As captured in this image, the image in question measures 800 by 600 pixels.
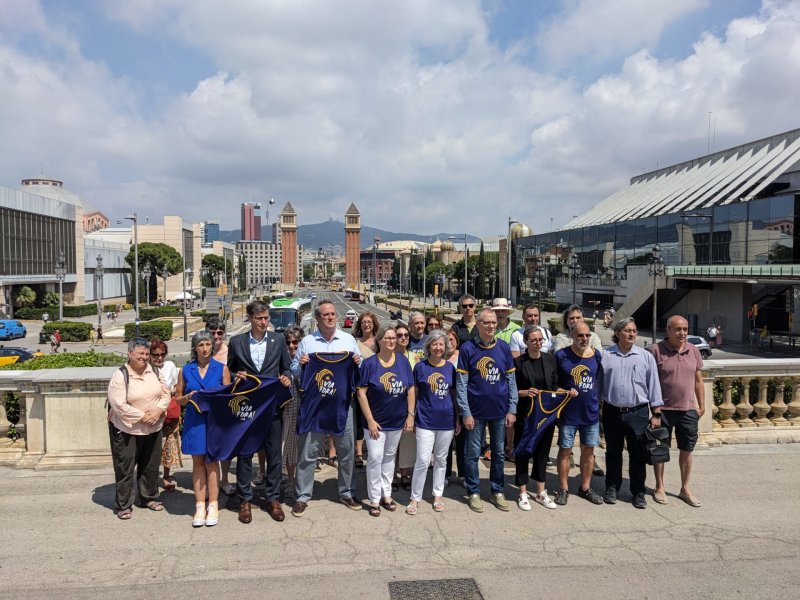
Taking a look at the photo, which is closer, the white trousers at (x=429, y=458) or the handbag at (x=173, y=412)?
the white trousers at (x=429, y=458)

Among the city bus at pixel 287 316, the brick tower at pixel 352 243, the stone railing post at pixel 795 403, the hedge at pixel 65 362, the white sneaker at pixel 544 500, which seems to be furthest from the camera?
the brick tower at pixel 352 243

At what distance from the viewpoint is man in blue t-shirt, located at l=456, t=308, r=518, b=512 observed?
568 centimetres

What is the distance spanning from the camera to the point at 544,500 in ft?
18.8

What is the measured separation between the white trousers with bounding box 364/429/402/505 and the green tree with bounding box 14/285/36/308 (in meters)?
56.8

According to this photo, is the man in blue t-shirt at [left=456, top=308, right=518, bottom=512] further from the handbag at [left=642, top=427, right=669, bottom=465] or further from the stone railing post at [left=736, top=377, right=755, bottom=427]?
the stone railing post at [left=736, top=377, right=755, bottom=427]

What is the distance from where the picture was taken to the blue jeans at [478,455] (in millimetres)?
5727

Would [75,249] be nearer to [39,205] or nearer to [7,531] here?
[39,205]

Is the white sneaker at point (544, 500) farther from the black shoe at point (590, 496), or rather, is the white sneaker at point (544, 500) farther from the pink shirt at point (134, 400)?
the pink shirt at point (134, 400)

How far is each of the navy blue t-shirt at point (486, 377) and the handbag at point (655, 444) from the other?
1442 millimetres

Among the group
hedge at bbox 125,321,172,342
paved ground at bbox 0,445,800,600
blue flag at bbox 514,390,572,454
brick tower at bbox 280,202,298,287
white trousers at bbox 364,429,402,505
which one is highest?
brick tower at bbox 280,202,298,287

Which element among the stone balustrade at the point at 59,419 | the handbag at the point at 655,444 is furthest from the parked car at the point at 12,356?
the handbag at the point at 655,444

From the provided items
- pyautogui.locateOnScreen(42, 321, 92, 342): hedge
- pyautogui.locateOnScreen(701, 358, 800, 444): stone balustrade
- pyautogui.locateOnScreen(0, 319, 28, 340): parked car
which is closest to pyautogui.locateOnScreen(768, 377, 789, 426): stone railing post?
pyautogui.locateOnScreen(701, 358, 800, 444): stone balustrade

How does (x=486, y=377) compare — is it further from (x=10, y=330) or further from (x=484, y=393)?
(x=10, y=330)

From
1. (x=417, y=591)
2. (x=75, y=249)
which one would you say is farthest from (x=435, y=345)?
(x=75, y=249)
